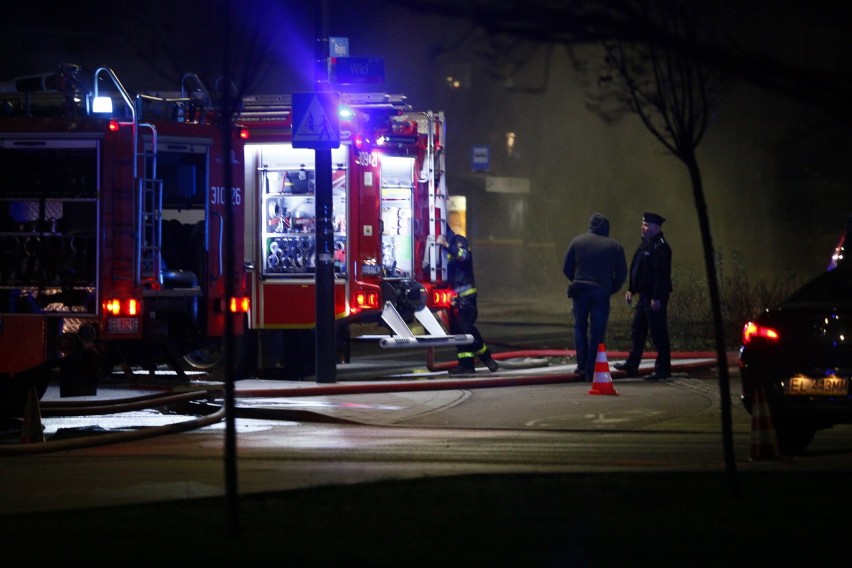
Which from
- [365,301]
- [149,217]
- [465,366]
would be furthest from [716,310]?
[465,366]

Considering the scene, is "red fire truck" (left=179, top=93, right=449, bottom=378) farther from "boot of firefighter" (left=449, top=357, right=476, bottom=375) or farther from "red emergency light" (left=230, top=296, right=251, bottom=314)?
"boot of firefighter" (left=449, top=357, right=476, bottom=375)

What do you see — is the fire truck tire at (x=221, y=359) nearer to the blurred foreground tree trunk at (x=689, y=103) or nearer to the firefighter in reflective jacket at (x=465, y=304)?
the firefighter in reflective jacket at (x=465, y=304)

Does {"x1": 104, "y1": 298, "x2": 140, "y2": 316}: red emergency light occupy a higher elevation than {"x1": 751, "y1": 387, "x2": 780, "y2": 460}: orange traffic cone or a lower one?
higher

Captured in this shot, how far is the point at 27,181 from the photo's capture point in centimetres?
1349

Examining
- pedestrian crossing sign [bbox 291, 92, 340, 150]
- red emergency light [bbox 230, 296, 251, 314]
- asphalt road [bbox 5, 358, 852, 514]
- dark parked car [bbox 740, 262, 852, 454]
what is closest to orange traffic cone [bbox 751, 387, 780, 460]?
asphalt road [bbox 5, 358, 852, 514]

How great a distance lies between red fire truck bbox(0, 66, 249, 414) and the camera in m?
13.1

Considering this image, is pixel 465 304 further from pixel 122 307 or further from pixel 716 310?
pixel 716 310

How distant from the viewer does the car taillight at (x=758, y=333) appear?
1004 cm

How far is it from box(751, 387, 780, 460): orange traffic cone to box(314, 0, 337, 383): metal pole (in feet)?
20.7

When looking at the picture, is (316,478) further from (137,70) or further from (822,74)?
(137,70)

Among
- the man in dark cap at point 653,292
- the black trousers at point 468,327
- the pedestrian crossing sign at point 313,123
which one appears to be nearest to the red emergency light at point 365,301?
the black trousers at point 468,327

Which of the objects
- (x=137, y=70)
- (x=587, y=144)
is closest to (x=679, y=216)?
(x=587, y=144)

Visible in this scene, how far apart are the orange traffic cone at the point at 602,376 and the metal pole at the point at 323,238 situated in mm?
3112

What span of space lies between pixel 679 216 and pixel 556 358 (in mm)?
30052
